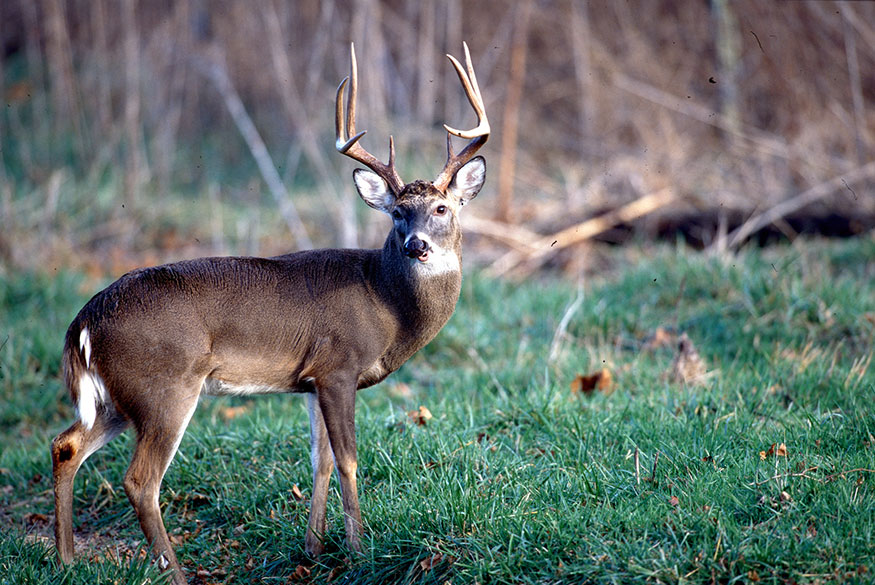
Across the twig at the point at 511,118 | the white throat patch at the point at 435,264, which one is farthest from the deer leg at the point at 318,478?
the twig at the point at 511,118

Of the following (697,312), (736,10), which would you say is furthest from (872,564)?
(736,10)

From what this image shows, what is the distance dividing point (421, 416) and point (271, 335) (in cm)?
117

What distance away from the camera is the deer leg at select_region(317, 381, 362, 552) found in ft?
12.4

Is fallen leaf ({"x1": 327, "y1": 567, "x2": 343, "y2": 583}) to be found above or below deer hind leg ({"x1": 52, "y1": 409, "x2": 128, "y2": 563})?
below

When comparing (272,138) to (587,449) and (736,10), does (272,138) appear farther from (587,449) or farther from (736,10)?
(587,449)

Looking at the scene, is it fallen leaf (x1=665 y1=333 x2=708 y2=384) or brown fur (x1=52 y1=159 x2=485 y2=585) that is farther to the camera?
fallen leaf (x1=665 y1=333 x2=708 y2=384)

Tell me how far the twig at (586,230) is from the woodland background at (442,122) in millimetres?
21

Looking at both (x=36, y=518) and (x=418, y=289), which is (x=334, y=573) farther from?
(x=36, y=518)

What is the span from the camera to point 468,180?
4.38 m

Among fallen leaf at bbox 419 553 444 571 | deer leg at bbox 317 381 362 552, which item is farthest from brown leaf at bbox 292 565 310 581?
fallen leaf at bbox 419 553 444 571

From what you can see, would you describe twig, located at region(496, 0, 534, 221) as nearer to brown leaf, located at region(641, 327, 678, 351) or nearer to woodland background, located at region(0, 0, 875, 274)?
woodland background, located at region(0, 0, 875, 274)

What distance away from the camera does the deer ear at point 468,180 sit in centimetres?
431

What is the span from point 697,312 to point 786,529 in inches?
132

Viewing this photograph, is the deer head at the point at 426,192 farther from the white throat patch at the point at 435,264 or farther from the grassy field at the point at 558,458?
the grassy field at the point at 558,458
